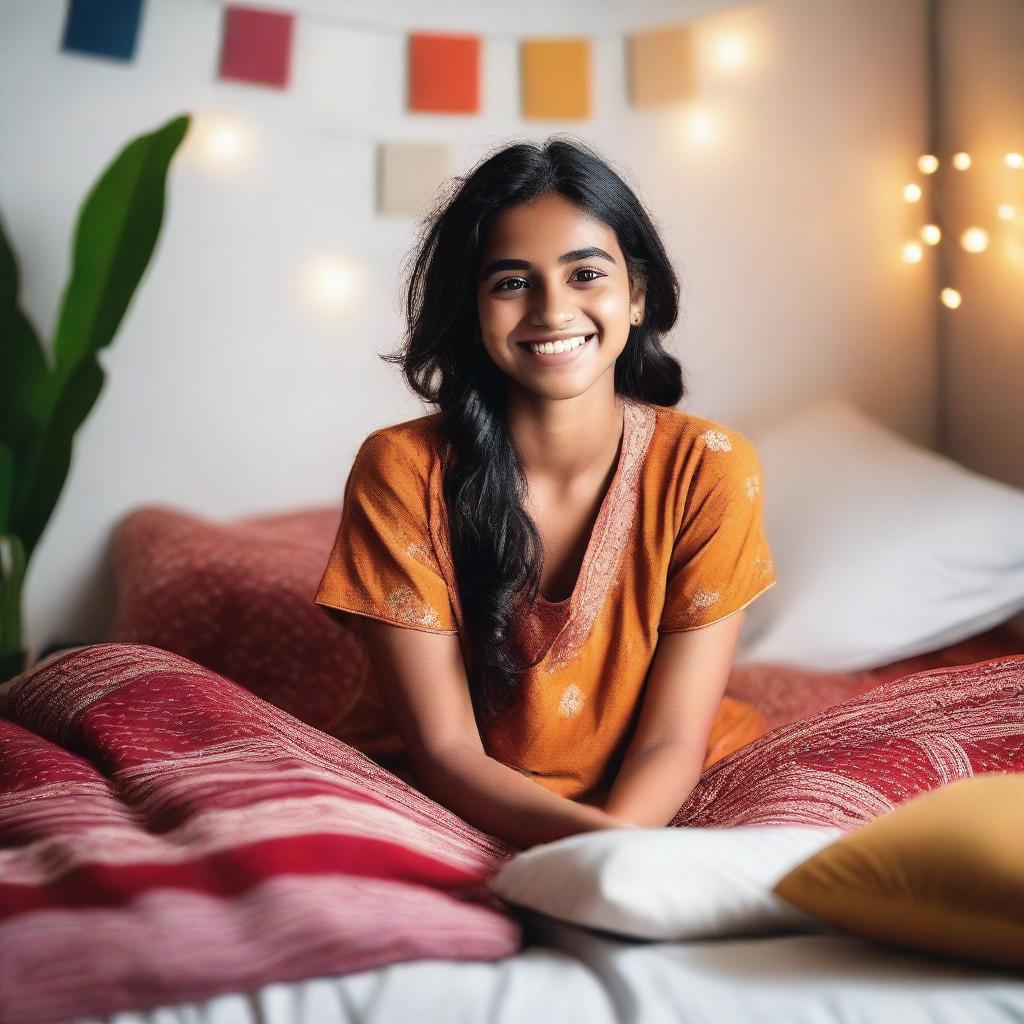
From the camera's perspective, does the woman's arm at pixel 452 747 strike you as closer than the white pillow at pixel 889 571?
Yes

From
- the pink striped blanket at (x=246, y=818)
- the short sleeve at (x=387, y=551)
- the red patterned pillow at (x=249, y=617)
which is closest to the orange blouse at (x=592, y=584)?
the short sleeve at (x=387, y=551)

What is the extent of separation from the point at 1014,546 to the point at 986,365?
2.03 feet

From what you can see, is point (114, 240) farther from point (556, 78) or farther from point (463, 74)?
point (556, 78)

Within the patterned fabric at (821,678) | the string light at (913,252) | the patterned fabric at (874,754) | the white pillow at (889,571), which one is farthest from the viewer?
the string light at (913,252)

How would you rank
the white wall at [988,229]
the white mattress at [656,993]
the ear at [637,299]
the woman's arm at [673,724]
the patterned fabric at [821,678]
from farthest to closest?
the white wall at [988,229] → the patterned fabric at [821,678] → the ear at [637,299] → the woman's arm at [673,724] → the white mattress at [656,993]

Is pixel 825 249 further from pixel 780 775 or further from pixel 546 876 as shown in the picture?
pixel 546 876

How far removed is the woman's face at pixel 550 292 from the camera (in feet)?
4.75

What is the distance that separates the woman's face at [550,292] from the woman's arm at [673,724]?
0.31 m

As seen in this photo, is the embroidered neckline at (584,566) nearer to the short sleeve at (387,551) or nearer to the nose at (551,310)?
the short sleeve at (387,551)

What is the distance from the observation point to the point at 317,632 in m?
2.12

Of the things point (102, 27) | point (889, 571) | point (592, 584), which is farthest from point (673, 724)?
point (102, 27)

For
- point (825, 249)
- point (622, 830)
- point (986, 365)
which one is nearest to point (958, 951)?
point (622, 830)

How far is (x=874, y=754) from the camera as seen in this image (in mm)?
1297

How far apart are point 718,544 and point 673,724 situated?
0.21 m
